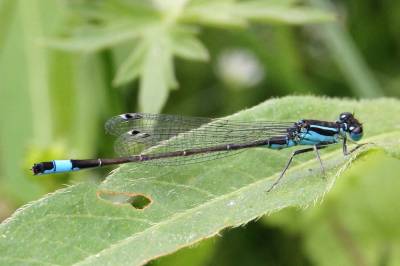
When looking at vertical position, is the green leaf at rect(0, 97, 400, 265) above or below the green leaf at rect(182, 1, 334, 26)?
below

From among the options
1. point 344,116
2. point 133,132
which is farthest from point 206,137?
point 344,116

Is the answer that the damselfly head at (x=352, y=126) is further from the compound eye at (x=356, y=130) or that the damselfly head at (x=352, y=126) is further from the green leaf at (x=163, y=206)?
the green leaf at (x=163, y=206)

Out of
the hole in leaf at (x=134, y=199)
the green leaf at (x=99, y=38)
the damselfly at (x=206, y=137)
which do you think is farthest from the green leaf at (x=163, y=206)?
the green leaf at (x=99, y=38)

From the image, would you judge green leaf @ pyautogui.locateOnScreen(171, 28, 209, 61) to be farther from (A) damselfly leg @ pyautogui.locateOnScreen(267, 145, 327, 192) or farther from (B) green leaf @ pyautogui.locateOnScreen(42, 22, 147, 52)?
(A) damselfly leg @ pyautogui.locateOnScreen(267, 145, 327, 192)

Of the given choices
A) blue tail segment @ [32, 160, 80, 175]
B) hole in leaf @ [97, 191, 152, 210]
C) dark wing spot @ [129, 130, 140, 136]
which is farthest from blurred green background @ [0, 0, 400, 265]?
hole in leaf @ [97, 191, 152, 210]

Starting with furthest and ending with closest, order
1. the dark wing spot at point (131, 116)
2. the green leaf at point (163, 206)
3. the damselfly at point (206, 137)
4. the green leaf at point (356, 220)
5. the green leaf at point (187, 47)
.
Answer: the green leaf at point (356, 220) < the green leaf at point (187, 47) < the dark wing spot at point (131, 116) < the damselfly at point (206, 137) < the green leaf at point (163, 206)

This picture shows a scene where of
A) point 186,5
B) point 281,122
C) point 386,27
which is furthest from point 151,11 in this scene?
point 386,27

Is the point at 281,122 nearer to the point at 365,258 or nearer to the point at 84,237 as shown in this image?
the point at 84,237
